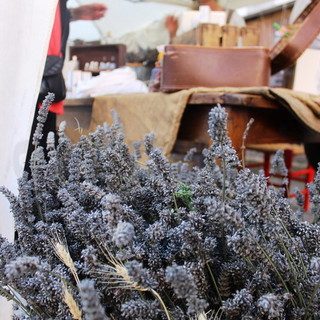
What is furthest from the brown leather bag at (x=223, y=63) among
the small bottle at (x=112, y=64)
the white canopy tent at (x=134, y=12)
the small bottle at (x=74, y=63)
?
the white canopy tent at (x=134, y=12)

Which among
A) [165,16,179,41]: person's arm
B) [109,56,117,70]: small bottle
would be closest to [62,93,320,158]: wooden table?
[109,56,117,70]: small bottle

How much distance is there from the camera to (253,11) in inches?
189

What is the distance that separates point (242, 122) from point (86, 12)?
9.16 ft

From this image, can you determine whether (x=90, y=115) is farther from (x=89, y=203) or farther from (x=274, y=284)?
(x=274, y=284)

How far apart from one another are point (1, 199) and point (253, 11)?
4808mm

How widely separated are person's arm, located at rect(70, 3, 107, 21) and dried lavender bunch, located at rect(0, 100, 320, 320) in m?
3.05

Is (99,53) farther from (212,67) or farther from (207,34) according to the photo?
(212,67)

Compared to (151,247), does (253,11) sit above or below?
above

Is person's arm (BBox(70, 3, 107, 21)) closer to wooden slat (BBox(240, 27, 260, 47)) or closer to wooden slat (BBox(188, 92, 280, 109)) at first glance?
wooden slat (BBox(240, 27, 260, 47))

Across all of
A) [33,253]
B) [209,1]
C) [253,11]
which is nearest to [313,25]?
[33,253]

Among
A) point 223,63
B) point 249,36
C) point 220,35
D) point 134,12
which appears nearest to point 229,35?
point 220,35

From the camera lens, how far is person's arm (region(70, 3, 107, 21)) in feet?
10.8

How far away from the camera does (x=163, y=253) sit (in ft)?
1.47

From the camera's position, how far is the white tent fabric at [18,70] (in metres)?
0.72
